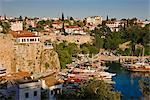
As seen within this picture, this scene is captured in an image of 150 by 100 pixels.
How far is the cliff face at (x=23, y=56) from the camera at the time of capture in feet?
18.4

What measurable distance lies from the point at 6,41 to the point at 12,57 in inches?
8.9

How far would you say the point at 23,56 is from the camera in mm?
5941

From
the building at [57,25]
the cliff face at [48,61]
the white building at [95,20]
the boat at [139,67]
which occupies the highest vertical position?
the white building at [95,20]

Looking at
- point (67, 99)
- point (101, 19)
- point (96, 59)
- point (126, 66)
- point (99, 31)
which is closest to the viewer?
point (67, 99)

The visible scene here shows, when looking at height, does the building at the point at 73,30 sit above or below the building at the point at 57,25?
below

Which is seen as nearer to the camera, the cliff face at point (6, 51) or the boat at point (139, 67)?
the cliff face at point (6, 51)

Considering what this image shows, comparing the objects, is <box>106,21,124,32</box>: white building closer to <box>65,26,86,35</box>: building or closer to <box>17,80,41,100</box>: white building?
<box>65,26,86,35</box>: building

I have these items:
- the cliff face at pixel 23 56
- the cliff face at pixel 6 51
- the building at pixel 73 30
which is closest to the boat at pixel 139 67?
the cliff face at pixel 23 56

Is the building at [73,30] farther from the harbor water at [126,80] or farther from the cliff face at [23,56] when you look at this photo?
the cliff face at [23,56]

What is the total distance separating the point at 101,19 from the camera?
16.2 meters

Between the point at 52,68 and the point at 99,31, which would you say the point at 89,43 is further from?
the point at 52,68

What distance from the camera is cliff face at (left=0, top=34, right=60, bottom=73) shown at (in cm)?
561

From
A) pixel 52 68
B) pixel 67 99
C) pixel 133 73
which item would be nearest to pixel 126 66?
pixel 133 73

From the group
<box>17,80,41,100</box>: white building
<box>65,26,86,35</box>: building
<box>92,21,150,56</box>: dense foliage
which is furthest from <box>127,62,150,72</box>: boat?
<box>17,80,41,100</box>: white building
